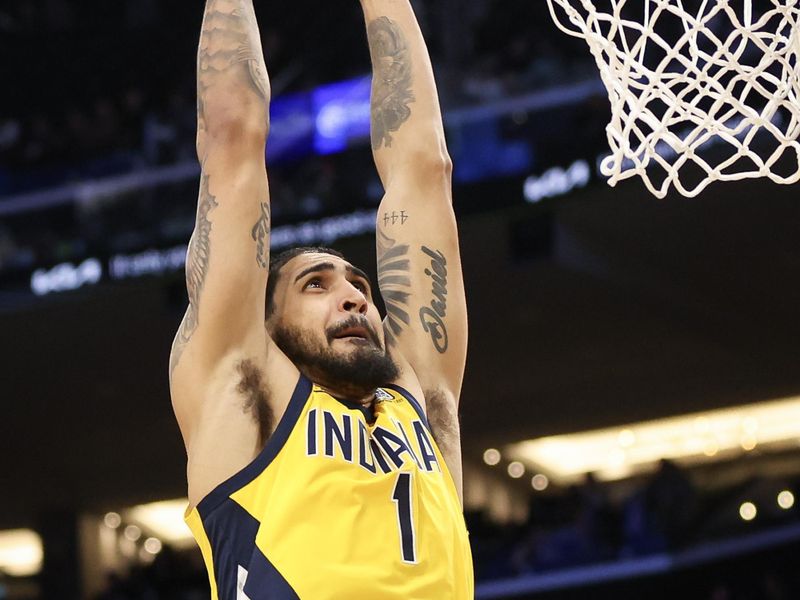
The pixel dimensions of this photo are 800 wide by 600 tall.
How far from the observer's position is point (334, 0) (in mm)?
12664

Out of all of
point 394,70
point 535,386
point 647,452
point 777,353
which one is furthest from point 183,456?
point 394,70

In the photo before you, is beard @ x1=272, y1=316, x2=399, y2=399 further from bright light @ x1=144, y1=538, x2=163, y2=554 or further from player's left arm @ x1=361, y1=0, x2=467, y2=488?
bright light @ x1=144, y1=538, x2=163, y2=554

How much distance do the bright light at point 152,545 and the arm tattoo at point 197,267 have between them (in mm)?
14241

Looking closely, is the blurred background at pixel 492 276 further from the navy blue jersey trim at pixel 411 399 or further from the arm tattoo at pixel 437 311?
the navy blue jersey trim at pixel 411 399

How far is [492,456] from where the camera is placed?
15109 millimetres

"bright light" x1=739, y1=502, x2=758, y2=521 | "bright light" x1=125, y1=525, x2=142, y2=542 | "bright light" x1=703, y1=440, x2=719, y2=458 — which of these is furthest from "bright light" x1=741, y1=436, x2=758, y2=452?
"bright light" x1=125, y1=525, x2=142, y2=542

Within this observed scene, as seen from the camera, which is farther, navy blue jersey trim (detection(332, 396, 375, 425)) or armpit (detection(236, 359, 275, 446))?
navy blue jersey trim (detection(332, 396, 375, 425))

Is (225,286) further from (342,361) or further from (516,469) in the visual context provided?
(516,469)

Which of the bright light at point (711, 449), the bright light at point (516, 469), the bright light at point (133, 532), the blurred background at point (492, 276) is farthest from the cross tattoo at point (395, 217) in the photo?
the bright light at point (133, 532)

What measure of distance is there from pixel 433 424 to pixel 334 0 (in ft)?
32.2

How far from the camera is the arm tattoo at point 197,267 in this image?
297 cm

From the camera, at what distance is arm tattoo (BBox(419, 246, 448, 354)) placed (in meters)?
3.35

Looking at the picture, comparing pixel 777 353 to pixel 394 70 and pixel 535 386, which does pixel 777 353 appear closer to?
pixel 535 386

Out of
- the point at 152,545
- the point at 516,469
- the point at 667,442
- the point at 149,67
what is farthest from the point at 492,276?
the point at 152,545
